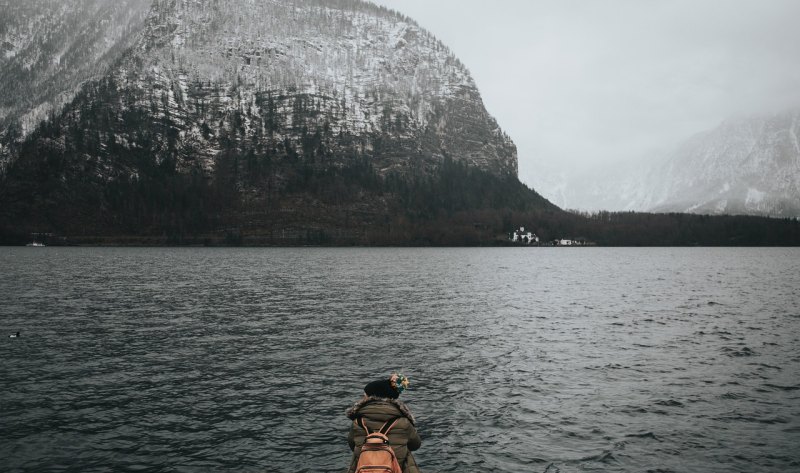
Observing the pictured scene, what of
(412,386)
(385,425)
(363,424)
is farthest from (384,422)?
(412,386)

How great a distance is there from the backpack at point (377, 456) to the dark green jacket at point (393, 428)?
394mm

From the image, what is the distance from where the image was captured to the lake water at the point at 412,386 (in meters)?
21.5

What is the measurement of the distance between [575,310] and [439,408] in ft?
149

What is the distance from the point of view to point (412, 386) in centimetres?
3138

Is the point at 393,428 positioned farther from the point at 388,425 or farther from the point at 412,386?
the point at 412,386

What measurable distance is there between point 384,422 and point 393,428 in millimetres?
296

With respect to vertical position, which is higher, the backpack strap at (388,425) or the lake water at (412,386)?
the backpack strap at (388,425)

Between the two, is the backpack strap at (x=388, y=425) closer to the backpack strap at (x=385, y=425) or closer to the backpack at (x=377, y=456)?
the backpack strap at (x=385, y=425)

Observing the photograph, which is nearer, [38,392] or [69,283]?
[38,392]

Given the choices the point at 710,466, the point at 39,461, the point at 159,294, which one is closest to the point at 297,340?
the point at 39,461

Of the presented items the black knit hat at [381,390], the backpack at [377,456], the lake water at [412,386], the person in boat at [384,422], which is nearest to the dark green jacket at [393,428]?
the person in boat at [384,422]

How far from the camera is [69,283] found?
95.0 metres

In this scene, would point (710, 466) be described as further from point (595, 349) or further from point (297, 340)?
point (297, 340)

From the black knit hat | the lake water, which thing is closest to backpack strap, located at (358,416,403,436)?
the black knit hat
